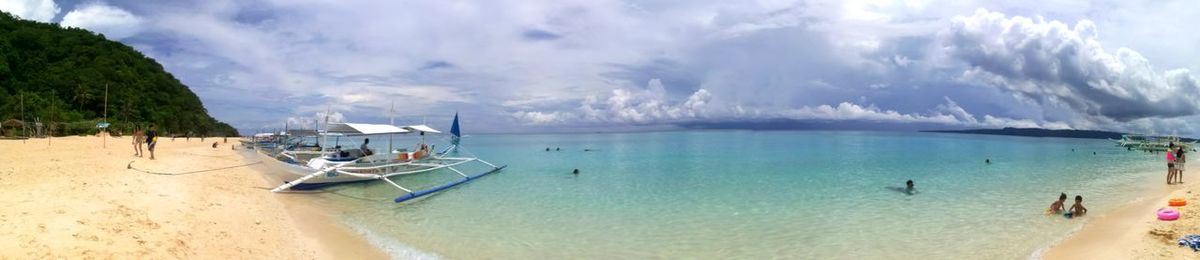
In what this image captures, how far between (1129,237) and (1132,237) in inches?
2.9

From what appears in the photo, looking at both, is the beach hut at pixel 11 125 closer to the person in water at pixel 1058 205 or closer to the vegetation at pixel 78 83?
the vegetation at pixel 78 83

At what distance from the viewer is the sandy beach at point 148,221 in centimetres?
653

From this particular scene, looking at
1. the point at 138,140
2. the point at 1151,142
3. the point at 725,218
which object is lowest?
the point at 725,218

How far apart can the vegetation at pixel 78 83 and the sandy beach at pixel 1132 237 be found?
190ft

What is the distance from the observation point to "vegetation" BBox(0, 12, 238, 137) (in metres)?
47.2

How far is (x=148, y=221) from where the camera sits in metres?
8.25

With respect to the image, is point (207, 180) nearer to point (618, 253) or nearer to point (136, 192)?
point (136, 192)

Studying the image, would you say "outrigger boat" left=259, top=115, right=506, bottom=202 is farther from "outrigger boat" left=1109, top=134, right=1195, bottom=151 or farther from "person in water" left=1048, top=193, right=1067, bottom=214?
"outrigger boat" left=1109, top=134, right=1195, bottom=151

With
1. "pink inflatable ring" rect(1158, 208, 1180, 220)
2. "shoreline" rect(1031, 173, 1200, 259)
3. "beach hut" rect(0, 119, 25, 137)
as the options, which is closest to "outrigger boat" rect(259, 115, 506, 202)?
"shoreline" rect(1031, 173, 1200, 259)

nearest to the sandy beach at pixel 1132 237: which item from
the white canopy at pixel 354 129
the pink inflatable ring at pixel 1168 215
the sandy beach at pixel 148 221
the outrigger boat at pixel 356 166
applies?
the pink inflatable ring at pixel 1168 215

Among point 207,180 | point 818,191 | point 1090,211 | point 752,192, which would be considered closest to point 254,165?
point 207,180

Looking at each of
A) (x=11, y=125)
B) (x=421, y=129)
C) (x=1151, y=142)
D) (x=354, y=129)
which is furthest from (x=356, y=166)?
(x=1151, y=142)

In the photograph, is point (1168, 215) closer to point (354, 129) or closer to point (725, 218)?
point (725, 218)

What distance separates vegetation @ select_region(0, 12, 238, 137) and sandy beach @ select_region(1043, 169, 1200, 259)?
57.9 m
